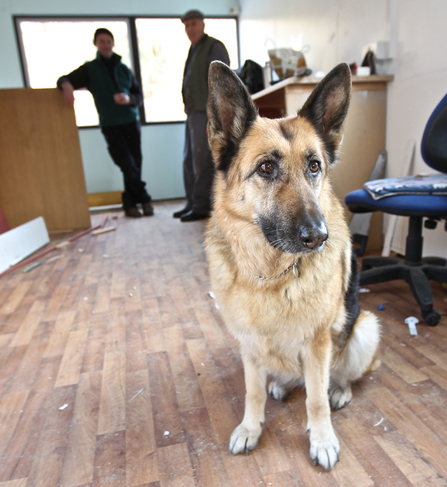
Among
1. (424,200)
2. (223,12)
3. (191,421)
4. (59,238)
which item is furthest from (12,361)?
(223,12)

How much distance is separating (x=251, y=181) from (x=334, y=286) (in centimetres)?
42

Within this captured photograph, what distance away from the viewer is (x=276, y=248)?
1.12 meters

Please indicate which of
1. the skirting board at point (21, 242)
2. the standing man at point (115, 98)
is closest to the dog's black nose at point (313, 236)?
the skirting board at point (21, 242)

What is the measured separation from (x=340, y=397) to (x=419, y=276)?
1.02 metres

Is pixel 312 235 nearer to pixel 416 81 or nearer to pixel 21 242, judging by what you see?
pixel 416 81

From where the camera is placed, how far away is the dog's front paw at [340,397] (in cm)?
135

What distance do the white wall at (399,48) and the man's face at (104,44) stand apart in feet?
7.41

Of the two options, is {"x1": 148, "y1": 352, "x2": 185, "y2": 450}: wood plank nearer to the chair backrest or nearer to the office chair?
the office chair

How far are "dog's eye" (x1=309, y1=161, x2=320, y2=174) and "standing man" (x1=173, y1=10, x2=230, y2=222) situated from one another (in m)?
A: 2.51

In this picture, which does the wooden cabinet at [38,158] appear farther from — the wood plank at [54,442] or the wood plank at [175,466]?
the wood plank at [175,466]

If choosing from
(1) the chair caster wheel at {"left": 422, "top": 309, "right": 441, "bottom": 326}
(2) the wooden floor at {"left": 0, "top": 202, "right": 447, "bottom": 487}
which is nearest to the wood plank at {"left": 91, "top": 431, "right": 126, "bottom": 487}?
(2) the wooden floor at {"left": 0, "top": 202, "right": 447, "bottom": 487}

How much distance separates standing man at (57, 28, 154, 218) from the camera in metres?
4.39

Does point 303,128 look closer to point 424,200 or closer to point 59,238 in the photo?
point 424,200

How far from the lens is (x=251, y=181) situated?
43.9 inches
